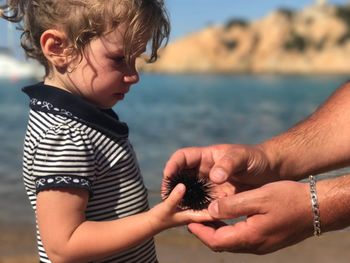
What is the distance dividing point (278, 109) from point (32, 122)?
26.0 metres

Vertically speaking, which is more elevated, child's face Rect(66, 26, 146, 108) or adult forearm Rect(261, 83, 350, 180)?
child's face Rect(66, 26, 146, 108)

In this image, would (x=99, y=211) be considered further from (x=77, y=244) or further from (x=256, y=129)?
(x=256, y=129)

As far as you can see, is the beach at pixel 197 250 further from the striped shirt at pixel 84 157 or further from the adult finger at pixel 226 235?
the striped shirt at pixel 84 157

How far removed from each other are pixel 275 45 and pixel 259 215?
316ft

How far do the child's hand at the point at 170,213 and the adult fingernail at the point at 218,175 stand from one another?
24cm

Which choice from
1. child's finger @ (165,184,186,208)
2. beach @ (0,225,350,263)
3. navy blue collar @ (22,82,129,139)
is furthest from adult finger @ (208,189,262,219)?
beach @ (0,225,350,263)

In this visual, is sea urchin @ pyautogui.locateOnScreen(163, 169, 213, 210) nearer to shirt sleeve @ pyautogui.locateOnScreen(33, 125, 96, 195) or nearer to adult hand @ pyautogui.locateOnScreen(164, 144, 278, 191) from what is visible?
adult hand @ pyautogui.locateOnScreen(164, 144, 278, 191)

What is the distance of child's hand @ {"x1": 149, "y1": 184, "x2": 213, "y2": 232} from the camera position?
2.28 metres

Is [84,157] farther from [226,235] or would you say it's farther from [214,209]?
[226,235]

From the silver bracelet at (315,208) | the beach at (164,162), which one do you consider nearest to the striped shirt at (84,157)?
the silver bracelet at (315,208)

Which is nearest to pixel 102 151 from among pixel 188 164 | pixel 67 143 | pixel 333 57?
pixel 67 143

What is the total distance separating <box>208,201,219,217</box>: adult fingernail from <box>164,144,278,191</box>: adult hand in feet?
0.45

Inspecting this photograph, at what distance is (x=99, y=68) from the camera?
2453mm

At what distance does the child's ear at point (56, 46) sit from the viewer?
2443 millimetres
